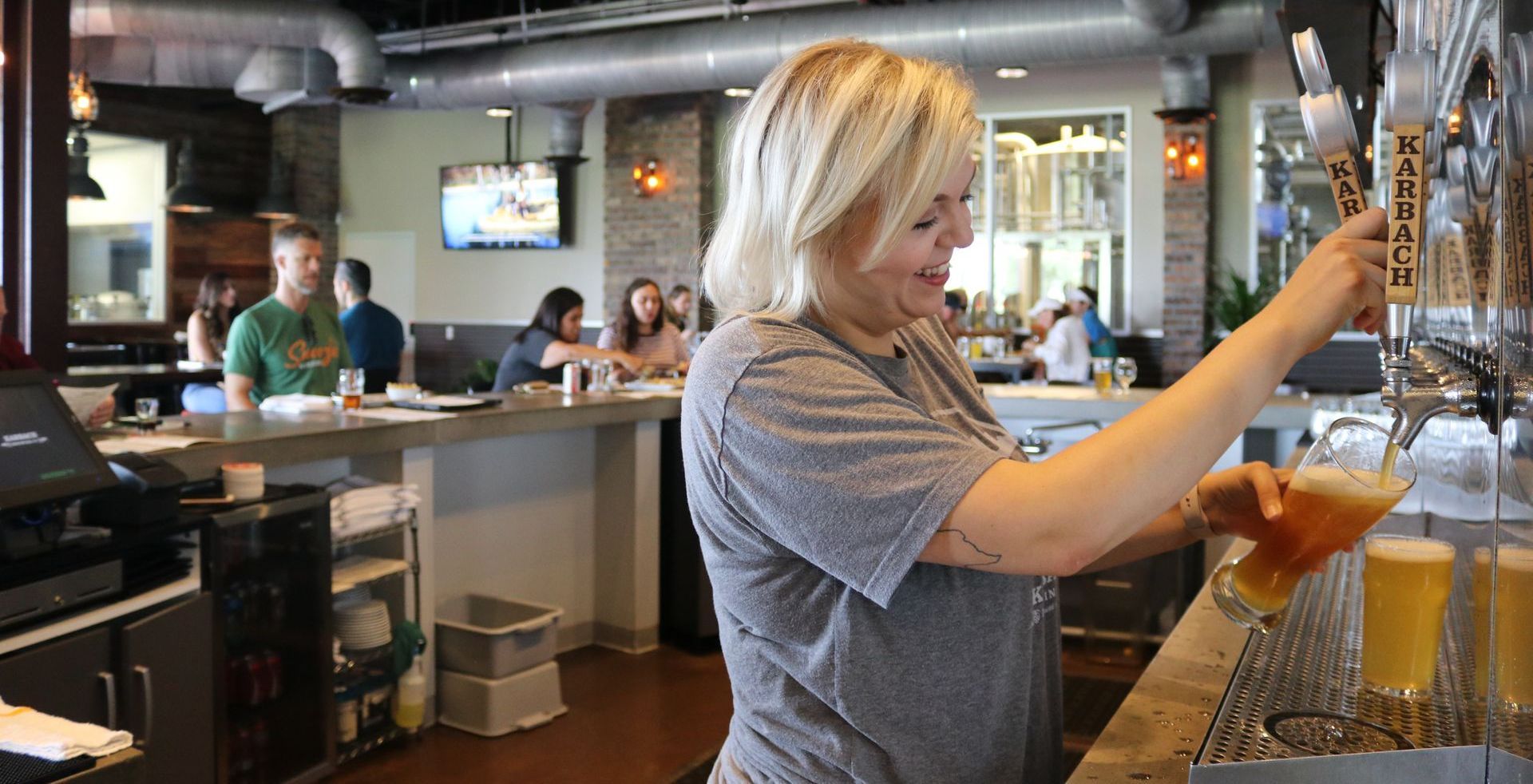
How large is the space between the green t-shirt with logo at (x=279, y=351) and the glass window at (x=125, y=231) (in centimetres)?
729

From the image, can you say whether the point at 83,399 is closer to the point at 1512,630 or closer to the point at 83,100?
the point at 1512,630

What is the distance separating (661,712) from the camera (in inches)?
161

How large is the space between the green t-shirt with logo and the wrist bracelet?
151 inches

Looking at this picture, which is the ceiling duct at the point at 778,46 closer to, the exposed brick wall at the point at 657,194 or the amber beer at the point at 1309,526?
the exposed brick wall at the point at 657,194

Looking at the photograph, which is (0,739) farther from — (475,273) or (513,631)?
(475,273)

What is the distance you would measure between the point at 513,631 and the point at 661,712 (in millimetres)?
577

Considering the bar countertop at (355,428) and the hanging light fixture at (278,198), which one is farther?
the hanging light fixture at (278,198)

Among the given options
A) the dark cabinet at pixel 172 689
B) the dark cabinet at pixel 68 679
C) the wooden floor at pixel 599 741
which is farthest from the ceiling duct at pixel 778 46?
the dark cabinet at pixel 68 679

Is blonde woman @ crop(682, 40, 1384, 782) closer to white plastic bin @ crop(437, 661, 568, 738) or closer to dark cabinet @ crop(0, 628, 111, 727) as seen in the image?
dark cabinet @ crop(0, 628, 111, 727)

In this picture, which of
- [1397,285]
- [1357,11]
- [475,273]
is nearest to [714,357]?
[1397,285]

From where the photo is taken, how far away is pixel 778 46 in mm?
7836

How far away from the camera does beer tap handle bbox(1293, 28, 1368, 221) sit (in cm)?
92

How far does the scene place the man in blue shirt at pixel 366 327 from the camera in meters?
6.70

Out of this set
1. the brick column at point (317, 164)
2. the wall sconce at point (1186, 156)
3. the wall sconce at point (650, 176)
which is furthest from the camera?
the brick column at point (317, 164)
